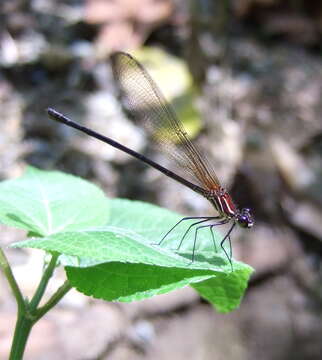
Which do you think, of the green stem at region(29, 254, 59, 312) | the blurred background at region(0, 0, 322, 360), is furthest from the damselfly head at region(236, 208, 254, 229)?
the blurred background at region(0, 0, 322, 360)

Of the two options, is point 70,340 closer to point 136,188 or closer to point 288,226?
point 136,188

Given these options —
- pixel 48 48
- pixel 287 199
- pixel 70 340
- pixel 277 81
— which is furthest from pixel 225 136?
pixel 70 340

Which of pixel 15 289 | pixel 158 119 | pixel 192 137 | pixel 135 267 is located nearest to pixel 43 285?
pixel 15 289

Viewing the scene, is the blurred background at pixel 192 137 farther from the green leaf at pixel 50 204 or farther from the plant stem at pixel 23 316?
the plant stem at pixel 23 316

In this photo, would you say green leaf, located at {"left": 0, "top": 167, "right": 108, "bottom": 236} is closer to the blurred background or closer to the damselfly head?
the damselfly head

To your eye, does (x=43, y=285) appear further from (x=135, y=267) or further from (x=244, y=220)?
(x=244, y=220)

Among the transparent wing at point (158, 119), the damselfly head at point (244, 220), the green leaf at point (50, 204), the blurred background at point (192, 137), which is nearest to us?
the green leaf at point (50, 204)

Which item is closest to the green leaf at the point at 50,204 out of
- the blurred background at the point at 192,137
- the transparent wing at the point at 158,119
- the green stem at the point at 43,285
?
the green stem at the point at 43,285
